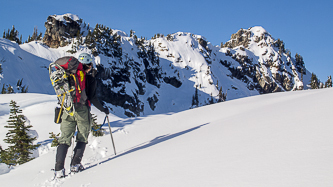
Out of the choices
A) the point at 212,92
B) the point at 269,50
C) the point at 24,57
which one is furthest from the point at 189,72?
the point at 269,50

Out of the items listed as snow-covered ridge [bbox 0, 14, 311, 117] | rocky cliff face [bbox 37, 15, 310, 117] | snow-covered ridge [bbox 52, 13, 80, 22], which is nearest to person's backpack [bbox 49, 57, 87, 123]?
snow-covered ridge [bbox 0, 14, 311, 117]

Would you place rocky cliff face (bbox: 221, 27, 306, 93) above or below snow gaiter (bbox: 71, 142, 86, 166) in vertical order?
above

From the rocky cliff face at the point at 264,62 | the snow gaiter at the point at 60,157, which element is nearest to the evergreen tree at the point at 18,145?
the snow gaiter at the point at 60,157

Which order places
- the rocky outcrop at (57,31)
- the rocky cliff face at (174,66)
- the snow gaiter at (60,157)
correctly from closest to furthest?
the snow gaiter at (60,157) < the rocky outcrop at (57,31) < the rocky cliff face at (174,66)

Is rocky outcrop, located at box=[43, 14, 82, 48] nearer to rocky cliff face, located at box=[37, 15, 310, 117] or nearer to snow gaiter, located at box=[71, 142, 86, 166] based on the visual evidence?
rocky cliff face, located at box=[37, 15, 310, 117]

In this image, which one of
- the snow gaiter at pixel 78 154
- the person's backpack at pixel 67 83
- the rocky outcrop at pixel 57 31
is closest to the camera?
the person's backpack at pixel 67 83

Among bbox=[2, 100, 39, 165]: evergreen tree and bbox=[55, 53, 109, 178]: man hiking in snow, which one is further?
bbox=[2, 100, 39, 165]: evergreen tree

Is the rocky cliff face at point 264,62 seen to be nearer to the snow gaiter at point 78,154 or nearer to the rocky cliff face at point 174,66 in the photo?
the rocky cliff face at point 174,66

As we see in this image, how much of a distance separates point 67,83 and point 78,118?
0.71m

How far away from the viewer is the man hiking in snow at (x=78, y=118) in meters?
3.96

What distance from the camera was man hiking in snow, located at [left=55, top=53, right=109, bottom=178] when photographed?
156 inches

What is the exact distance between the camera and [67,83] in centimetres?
400

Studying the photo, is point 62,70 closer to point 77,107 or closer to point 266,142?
point 77,107

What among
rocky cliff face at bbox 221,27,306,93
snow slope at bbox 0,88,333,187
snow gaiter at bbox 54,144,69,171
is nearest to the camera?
snow slope at bbox 0,88,333,187
